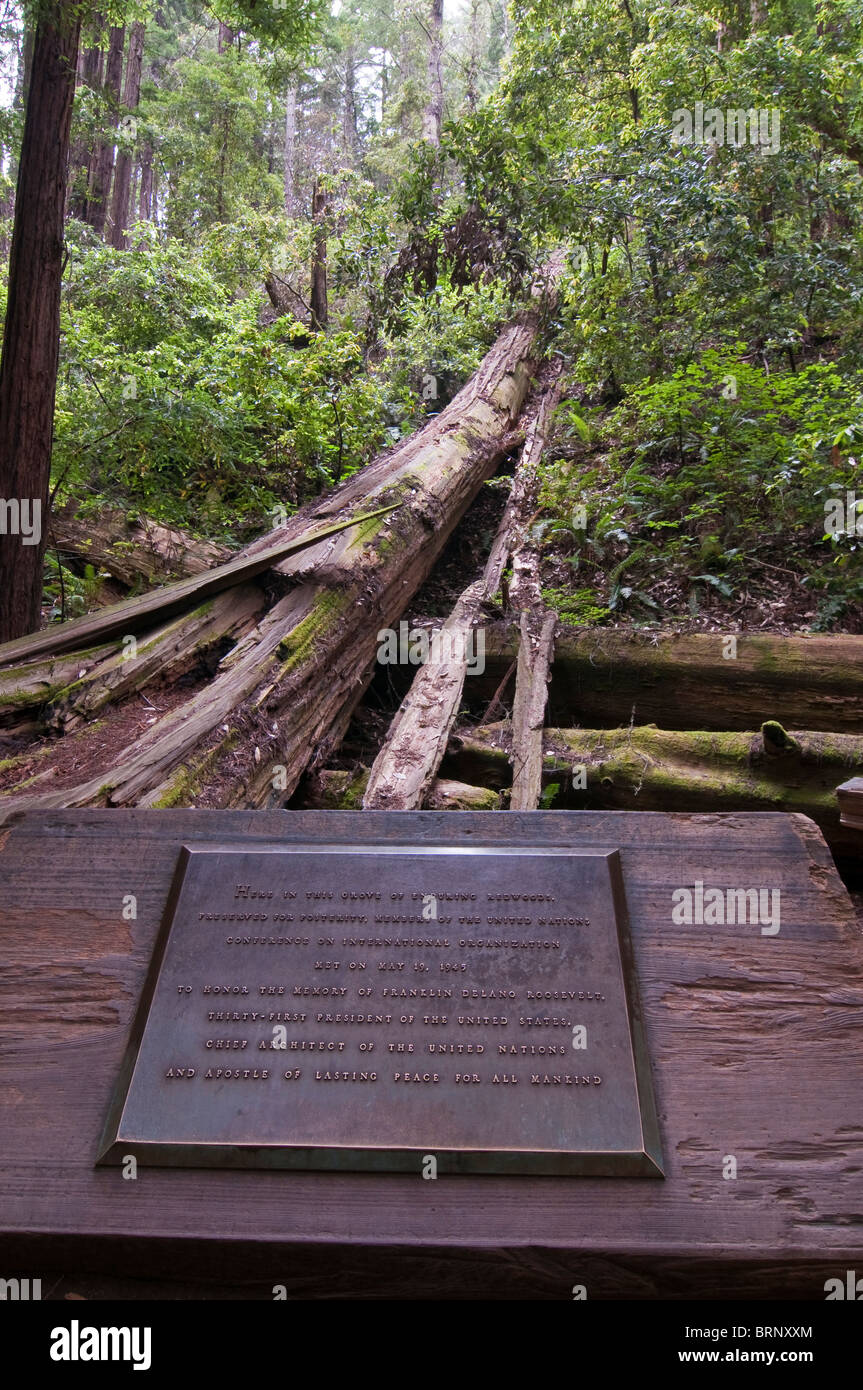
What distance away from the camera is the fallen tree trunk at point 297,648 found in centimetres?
361

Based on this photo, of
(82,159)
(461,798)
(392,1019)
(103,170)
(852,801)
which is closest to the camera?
(392,1019)

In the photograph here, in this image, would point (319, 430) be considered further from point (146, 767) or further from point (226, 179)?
point (226, 179)

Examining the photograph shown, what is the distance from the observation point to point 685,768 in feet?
14.1

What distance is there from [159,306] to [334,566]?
5.99m

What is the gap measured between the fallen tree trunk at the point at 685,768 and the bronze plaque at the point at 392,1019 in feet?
6.04

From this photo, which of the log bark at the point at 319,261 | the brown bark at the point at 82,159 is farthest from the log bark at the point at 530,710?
the brown bark at the point at 82,159

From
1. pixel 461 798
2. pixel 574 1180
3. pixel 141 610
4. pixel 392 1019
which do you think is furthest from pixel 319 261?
pixel 574 1180

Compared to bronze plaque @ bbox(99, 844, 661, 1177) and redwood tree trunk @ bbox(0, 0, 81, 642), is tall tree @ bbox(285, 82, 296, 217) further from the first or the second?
bronze plaque @ bbox(99, 844, 661, 1177)

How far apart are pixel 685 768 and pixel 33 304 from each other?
4700 millimetres

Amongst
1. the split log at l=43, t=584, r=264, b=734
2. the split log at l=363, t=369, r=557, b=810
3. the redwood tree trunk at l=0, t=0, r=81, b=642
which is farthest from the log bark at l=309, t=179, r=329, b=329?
the split log at l=43, t=584, r=264, b=734

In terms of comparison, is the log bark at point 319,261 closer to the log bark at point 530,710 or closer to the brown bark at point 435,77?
the log bark at point 530,710

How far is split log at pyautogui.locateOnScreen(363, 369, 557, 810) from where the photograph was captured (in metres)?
4.03

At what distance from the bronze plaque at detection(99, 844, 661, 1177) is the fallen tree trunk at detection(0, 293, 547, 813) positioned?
1.12 m

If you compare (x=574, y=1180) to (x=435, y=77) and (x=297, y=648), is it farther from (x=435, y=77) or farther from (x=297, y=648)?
(x=435, y=77)
